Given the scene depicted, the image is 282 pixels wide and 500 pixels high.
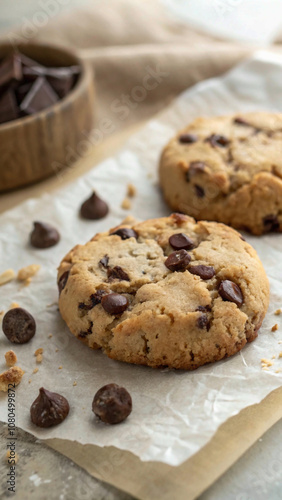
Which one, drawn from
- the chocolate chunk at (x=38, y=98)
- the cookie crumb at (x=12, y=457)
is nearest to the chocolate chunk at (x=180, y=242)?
the cookie crumb at (x=12, y=457)

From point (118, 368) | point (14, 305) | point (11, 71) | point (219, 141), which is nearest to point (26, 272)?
point (14, 305)

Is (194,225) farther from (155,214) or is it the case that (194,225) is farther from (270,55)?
(270,55)

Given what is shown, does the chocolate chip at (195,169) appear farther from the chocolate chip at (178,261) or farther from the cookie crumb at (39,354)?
the cookie crumb at (39,354)

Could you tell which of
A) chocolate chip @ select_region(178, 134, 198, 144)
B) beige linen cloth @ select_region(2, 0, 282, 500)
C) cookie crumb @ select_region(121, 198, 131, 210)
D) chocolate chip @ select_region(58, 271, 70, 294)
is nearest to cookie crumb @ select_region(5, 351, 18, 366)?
chocolate chip @ select_region(58, 271, 70, 294)

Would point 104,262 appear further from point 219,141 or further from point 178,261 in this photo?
point 219,141

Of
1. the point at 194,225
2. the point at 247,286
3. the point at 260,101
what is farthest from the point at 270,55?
the point at 247,286

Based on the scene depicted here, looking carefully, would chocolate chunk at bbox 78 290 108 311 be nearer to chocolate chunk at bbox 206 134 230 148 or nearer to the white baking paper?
the white baking paper
